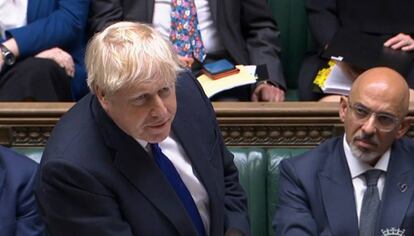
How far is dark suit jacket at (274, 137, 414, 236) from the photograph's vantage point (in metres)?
1.93

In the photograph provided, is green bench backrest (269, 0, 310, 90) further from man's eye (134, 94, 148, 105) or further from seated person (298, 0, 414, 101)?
man's eye (134, 94, 148, 105)

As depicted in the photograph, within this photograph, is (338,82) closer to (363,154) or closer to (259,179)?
(259,179)

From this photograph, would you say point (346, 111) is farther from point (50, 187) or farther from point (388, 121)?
point (50, 187)

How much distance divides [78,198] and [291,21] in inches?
65.0

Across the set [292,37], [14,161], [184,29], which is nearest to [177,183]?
[14,161]

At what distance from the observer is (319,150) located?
2.04m

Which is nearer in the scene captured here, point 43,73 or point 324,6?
point 43,73

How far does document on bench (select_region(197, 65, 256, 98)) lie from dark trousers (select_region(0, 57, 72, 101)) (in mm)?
435

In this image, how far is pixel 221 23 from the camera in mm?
2682

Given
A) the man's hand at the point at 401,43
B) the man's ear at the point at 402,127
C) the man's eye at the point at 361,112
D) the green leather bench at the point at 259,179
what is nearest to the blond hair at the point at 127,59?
the man's eye at the point at 361,112

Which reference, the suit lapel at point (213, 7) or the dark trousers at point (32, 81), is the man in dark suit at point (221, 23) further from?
the dark trousers at point (32, 81)

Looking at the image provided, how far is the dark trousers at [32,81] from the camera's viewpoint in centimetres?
246

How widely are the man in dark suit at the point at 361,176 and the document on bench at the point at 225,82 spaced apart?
A: 1.61 ft

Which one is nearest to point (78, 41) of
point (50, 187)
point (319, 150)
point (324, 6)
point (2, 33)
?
point (2, 33)
